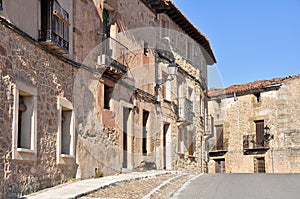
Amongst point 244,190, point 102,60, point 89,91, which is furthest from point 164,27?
point 244,190

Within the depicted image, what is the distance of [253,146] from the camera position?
37594mm

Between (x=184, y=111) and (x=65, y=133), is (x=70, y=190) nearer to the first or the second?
(x=65, y=133)

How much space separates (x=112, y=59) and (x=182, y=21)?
31.5 ft

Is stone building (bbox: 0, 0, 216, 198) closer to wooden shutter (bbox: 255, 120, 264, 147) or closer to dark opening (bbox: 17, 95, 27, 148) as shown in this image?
dark opening (bbox: 17, 95, 27, 148)

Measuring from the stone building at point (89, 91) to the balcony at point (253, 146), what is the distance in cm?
1269

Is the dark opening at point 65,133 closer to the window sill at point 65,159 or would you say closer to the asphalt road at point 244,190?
the window sill at point 65,159

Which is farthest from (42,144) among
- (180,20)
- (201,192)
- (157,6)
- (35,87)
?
(180,20)

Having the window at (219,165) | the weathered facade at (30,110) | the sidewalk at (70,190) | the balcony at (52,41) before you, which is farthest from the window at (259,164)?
the balcony at (52,41)

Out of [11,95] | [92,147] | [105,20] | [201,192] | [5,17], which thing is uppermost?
[105,20]

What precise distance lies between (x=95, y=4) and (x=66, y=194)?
7.08 meters

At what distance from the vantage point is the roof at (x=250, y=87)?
122 feet

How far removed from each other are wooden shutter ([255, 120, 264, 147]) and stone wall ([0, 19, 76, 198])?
25808 millimetres

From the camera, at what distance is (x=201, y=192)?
1234cm

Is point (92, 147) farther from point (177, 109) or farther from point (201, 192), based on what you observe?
point (177, 109)
